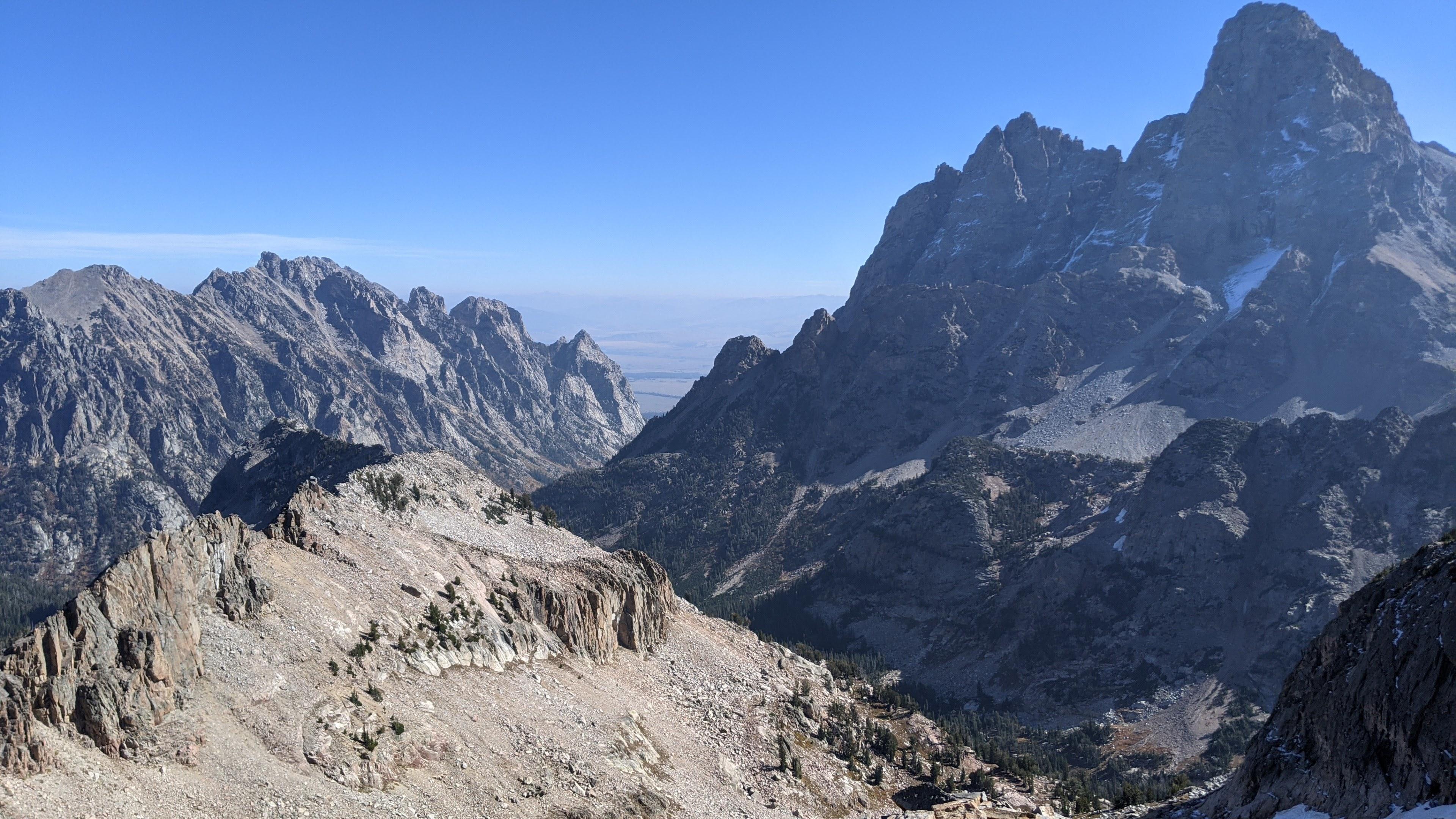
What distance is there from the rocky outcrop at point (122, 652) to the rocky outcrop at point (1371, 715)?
6707 centimetres

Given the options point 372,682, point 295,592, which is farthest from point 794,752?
point 295,592

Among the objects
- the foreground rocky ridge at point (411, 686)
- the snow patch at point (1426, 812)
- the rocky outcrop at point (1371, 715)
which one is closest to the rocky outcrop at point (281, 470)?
the foreground rocky ridge at point (411, 686)

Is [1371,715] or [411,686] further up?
[1371,715]

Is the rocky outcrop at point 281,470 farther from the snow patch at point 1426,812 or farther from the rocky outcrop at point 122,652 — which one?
the snow patch at point 1426,812

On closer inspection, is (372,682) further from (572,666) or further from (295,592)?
(572,666)

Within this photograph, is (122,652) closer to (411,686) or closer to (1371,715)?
(411,686)

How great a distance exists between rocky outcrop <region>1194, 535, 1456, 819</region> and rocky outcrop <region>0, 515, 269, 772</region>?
6707 centimetres

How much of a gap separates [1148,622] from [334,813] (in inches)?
7046

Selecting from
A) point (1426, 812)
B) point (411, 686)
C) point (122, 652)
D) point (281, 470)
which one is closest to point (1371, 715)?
point (1426, 812)

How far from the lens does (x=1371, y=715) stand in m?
53.3

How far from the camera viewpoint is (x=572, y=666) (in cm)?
8794

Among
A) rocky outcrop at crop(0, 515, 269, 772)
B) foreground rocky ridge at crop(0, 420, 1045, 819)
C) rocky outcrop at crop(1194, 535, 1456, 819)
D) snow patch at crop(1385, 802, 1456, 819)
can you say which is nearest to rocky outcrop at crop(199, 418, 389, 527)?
foreground rocky ridge at crop(0, 420, 1045, 819)

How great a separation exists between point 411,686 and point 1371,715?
63270mm

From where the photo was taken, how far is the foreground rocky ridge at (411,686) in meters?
48.3
